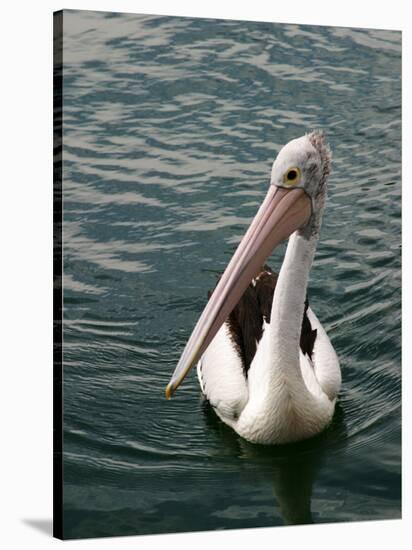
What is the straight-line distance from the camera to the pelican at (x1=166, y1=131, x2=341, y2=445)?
22.1ft

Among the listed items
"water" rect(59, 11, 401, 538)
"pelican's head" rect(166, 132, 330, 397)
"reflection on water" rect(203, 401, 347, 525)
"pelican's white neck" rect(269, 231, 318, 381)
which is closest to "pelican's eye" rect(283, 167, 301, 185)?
"pelican's head" rect(166, 132, 330, 397)

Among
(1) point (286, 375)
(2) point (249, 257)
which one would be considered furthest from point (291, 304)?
(2) point (249, 257)

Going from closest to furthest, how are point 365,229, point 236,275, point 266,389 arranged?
point 236,275 → point 266,389 → point 365,229

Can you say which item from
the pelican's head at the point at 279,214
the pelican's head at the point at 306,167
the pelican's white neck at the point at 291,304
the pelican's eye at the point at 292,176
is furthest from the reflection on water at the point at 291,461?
the pelican's eye at the point at 292,176

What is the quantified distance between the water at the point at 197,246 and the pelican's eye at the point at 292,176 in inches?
28.8

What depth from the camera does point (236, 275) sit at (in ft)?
22.0

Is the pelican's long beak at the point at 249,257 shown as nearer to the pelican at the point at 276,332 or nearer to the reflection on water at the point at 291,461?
the pelican at the point at 276,332

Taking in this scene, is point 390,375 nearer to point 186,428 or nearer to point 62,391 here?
point 186,428

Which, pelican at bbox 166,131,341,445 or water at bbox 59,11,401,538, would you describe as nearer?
pelican at bbox 166,131,341,445

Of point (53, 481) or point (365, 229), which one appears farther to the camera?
point (365, 229)

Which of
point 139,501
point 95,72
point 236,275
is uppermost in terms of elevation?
point 95,72

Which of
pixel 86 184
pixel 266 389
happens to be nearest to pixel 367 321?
pixel 266 389

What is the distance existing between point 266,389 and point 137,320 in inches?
34.9

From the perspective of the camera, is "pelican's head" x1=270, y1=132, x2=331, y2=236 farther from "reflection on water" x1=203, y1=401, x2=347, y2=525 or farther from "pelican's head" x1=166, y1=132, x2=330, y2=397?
"reflection on water" x1=203, y1=401, x2=347, y2=525
